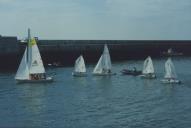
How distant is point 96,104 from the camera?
201 feet

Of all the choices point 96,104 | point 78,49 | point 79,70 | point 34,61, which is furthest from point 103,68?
point 78,49

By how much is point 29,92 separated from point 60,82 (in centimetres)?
1191

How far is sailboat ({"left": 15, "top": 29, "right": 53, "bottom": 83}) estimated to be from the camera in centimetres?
8250

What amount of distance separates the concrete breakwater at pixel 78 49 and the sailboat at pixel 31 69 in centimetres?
2852

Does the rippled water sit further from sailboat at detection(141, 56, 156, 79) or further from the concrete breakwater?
the concrete breakwater

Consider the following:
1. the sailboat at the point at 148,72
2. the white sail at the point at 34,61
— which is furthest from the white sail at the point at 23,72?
the sailboat at the point at 148,72

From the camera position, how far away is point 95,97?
2643 inches

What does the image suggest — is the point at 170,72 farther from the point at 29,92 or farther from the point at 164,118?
the point at 164,118

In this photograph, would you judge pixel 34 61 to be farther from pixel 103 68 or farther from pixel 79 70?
pixel 103 68

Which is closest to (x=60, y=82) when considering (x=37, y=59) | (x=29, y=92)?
(x=37, y=59)

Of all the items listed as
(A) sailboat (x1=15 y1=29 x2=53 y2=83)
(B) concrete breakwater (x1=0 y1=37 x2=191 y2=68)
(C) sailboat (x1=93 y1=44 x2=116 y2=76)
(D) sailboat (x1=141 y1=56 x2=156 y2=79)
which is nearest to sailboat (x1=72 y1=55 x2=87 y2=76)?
(C) sailboat (x1=93 y1=44 x2=116 y2=76)

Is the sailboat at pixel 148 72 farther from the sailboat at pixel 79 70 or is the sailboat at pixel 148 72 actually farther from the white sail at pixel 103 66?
the sailboat at pixel 79 70

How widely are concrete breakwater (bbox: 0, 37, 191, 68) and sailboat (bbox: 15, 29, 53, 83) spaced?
93.6 feet

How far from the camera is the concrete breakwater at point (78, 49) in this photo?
119m
